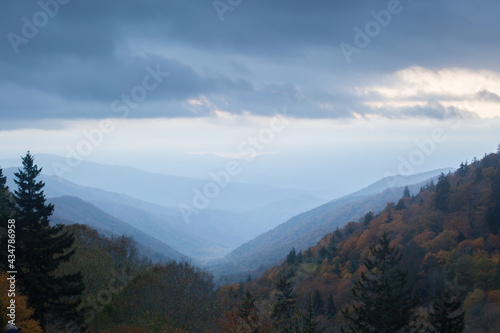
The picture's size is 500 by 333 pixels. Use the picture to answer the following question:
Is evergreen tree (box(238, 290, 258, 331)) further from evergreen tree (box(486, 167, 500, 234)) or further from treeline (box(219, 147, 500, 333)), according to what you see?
evergreen tree (box(486, 167, 500, 234))

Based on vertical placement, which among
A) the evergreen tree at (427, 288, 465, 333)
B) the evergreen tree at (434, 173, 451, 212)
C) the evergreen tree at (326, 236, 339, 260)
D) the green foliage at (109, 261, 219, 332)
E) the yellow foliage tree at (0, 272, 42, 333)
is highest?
the evergreen tree at (434, 173, 451, 212)

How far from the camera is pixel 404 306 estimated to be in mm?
32375

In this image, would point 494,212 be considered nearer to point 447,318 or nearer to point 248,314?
point 447,318

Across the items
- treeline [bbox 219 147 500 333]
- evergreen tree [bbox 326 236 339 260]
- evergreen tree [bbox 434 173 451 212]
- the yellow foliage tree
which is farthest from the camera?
evergreen tree [bbox 326 236 339 260]

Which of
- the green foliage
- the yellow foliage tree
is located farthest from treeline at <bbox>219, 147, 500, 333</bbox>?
the yellow foliage tree

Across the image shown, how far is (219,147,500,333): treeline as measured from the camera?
29.5 m

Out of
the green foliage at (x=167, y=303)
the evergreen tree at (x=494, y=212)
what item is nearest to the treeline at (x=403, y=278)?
the evergreen tree at (x=494, y=212)

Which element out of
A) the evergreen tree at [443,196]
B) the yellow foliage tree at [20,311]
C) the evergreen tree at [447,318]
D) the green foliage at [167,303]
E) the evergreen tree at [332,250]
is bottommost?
the evergreen tree at [332,250]

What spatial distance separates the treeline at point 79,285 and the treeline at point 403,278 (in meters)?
4.82

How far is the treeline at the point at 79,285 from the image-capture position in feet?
70.0

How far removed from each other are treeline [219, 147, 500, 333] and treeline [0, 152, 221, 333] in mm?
4818

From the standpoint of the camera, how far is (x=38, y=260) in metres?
21.8

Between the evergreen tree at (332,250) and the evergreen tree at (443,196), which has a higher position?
the evergreen tree at (443,196)

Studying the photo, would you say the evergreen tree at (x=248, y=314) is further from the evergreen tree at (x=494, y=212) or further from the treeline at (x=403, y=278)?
the evergreen tree at (x=494, y=212)
